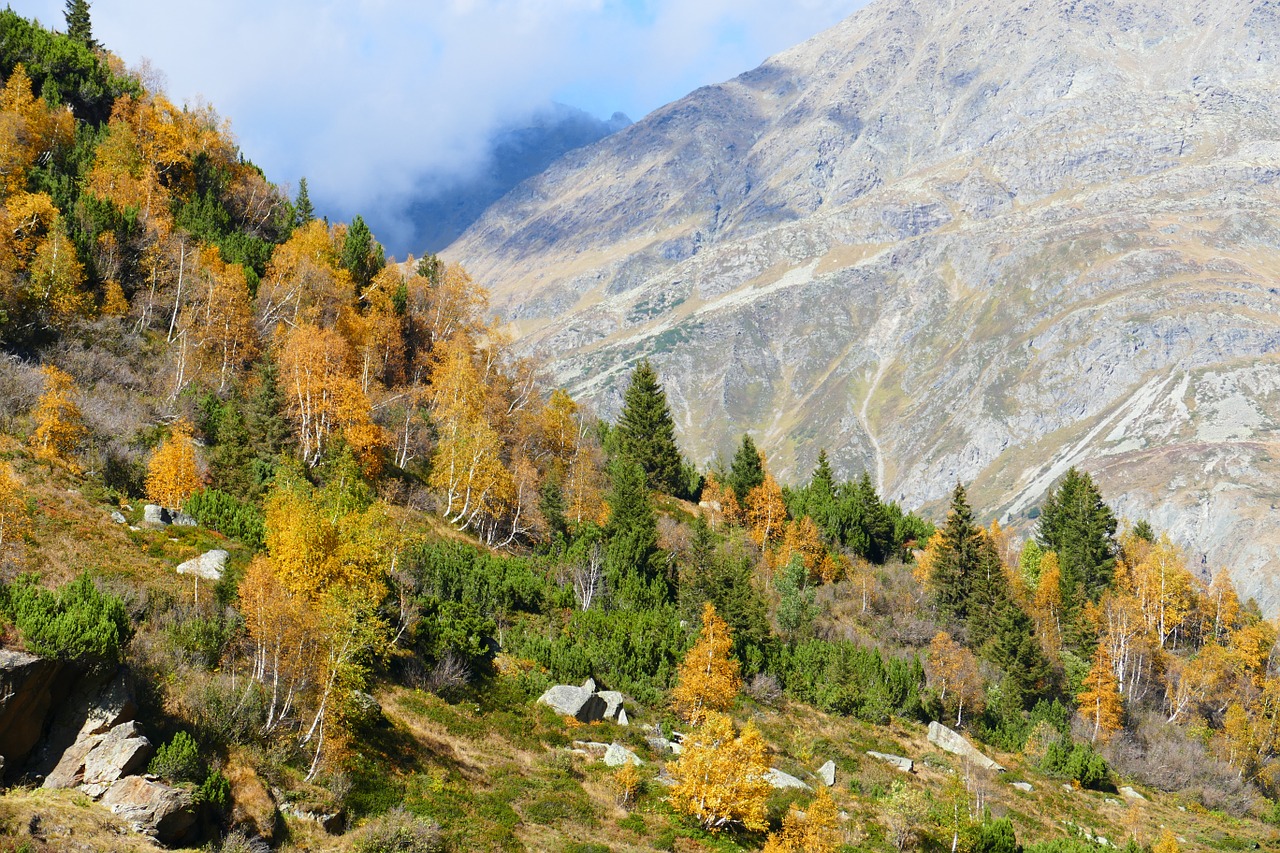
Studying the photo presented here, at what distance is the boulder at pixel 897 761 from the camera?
43566mm

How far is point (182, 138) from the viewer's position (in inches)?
2724

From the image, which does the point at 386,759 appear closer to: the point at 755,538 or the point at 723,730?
the point at 723,730

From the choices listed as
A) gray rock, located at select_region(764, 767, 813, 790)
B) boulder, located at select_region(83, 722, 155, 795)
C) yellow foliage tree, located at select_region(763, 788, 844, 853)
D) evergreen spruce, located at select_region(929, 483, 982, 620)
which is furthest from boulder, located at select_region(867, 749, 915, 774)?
boulder, located at select_region(83, 722, 155, 795)

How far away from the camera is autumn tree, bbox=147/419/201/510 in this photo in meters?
37.9

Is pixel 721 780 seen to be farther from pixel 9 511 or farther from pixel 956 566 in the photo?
pixel 956 566

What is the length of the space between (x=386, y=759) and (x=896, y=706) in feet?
124

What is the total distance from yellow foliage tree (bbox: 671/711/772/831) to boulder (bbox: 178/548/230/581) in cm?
1808

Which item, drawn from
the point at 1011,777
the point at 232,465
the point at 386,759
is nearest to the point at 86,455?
the point at 232,465

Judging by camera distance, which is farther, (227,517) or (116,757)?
(227,517)

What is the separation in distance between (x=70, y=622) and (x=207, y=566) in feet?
37.1

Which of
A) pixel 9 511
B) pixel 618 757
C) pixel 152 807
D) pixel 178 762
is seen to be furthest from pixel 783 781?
pixel 9 511

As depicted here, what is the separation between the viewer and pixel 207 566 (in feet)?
97.5

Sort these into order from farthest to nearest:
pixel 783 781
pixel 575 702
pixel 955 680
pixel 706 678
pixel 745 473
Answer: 1. pixel 745 473
2. pixel 955 680
3. pixel 706 678
4. pixel 575 702
5. pixel 783 781

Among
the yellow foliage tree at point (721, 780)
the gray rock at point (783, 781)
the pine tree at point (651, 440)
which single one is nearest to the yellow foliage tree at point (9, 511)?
the yellow foliage tree at point (721, 780)
